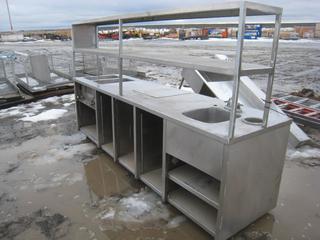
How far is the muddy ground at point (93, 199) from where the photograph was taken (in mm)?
2113

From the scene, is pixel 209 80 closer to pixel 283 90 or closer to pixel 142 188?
pixel 142 188

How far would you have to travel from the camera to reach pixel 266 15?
179 cm

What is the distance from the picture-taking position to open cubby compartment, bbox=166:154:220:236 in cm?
197

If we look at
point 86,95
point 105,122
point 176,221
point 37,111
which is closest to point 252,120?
point 176,221

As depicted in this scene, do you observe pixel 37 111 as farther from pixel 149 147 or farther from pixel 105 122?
pixel 149 147

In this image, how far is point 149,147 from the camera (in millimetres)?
2764

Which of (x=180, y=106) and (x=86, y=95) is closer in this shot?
(x=180, y=106)

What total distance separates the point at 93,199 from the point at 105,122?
1211mm

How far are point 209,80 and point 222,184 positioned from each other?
253 centimetres

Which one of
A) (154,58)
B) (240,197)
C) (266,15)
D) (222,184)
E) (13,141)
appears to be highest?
(266,15)

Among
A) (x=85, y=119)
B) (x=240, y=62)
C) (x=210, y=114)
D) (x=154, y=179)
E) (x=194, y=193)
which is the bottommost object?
(x=154, y=179)

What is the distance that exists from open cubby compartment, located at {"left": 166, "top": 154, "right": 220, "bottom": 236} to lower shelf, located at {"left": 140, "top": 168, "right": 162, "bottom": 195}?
0.15 metres

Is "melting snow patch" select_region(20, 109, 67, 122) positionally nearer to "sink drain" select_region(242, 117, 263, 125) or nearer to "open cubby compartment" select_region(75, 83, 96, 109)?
"open cubby compartment" select_region(75, 83, 96, 109)

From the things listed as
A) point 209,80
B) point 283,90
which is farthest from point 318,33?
point 209,80
